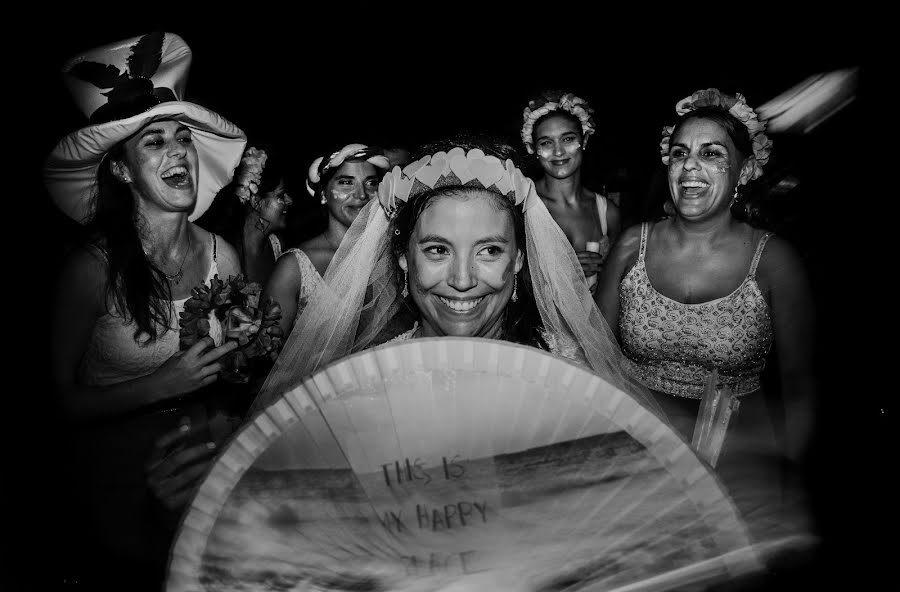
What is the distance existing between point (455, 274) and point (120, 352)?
1.46m

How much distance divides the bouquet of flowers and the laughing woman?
5 centimetres

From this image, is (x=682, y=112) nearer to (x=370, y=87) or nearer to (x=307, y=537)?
(x=307, y=537)

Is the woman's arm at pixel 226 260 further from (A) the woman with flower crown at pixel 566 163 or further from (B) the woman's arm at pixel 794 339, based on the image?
(B) the woman's arm at pixel 794 339

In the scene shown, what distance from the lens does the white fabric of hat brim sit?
2.72 m

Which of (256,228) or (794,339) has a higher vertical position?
(256,228)

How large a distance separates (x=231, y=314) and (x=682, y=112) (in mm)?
2124

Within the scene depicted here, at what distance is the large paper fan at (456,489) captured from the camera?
133 centimetres

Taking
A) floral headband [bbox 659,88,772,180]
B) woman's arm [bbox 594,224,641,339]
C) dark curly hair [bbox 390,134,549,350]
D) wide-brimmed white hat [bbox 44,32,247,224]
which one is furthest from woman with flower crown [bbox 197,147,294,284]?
floral headband [bbox 659,88,772,180]

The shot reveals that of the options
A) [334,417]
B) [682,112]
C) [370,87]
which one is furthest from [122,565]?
[370,87]

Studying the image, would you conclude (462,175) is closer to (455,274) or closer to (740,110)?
(455,274)

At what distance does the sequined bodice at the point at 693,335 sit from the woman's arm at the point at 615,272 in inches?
1.2

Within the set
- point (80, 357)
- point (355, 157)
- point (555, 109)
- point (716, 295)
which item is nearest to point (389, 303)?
point (80, 357)

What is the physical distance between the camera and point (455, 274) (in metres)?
Answer: 1.98

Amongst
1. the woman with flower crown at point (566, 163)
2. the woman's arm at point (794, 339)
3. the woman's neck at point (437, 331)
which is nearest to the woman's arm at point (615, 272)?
the woman's arm at point (794, 339)
